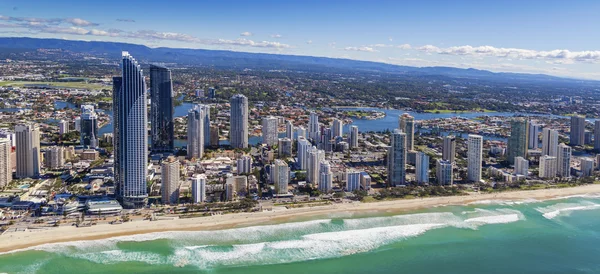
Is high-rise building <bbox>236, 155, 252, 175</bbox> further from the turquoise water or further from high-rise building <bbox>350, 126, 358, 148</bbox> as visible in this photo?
high-rise building <bbox>350, 126, 358, 148</bbox>

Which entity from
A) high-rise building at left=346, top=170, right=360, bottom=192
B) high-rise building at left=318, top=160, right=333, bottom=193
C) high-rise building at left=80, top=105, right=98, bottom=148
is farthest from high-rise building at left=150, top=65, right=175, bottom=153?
high-rise building at left=346, top=170, right=360, bottom=192

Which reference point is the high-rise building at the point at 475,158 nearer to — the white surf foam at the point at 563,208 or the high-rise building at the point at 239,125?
the white surf foam at the point at 563,208

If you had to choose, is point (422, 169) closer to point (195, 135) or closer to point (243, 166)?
point (243, 166)

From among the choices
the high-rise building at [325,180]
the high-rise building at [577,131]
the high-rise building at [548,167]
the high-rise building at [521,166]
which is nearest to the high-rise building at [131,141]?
the high-rise building at [325,180]

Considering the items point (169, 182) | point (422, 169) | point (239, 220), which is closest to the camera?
point (239, 220)

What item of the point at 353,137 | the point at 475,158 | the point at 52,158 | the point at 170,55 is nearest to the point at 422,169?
the point at 475,158

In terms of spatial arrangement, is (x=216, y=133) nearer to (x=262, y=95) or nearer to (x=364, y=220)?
(x=364, y=220)
